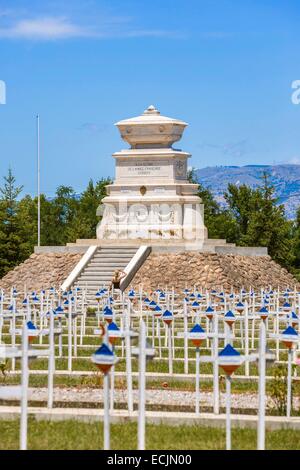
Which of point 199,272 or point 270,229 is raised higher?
point 270,229

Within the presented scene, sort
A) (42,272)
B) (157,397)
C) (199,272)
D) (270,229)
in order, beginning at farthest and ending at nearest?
(270,229)
(42,272)
(199,272)
(157,397)

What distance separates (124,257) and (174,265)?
7.38ft

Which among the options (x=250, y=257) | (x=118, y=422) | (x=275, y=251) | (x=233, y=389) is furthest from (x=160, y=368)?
(x=275, y=251)

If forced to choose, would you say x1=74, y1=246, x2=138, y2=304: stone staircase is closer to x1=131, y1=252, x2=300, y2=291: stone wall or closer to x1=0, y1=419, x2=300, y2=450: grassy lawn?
x1=131, y1=252, x2=300, y2=291: stone wall

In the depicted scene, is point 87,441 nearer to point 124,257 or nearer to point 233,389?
point 233,389

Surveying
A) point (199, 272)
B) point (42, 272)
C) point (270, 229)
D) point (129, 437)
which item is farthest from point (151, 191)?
point (129, 437)

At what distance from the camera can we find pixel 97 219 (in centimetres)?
7900

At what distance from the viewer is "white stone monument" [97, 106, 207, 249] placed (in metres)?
56.0

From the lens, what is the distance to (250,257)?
179ft

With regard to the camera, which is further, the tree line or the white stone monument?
the tree line

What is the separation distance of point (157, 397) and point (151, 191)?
112 ft

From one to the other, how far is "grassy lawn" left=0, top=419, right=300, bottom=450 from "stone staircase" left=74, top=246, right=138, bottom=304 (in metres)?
29.4

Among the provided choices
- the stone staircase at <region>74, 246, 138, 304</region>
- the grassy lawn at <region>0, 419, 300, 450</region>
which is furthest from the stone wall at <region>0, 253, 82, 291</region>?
the grassy lawn at <region>0, 419, 300, 450</region>

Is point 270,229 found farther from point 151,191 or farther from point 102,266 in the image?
point 102,266
